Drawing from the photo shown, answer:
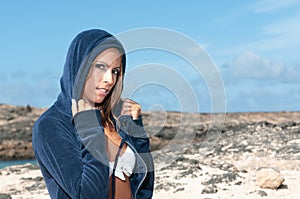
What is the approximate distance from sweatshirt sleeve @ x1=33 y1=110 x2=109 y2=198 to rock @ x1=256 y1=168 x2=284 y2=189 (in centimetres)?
613

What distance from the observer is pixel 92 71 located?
216 centimetres

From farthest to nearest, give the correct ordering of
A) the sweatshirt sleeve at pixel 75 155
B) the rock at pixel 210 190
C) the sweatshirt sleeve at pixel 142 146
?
Result: the rock at pixel 210 190 < the sweatshirt sleeve at pixel 142 146 < the sweatshirt sleeve at pixel 75 155

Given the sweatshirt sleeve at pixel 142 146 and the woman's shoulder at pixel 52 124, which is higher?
the woman's shoulder at pixel 52 124

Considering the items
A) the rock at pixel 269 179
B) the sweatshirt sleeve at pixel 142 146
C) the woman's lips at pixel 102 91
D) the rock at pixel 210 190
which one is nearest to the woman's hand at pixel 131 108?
the sweatshirt sleeve at pixel 142 146

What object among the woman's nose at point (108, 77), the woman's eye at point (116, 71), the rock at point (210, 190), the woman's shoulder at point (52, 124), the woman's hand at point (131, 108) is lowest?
the rock at point (210, 190)

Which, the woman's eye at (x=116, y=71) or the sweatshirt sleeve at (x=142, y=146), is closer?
the woman's eye at (x=116, y=71)

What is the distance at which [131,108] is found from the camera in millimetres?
2490

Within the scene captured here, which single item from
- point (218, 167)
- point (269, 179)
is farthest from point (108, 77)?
point (218, 167)

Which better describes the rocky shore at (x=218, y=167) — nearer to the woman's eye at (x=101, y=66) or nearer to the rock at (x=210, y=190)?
the rock at (x=210, y=190)

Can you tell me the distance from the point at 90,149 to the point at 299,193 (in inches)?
241

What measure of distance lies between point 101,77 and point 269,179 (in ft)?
20.3

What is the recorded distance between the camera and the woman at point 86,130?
6.87ft

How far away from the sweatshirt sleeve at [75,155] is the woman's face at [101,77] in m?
0.07

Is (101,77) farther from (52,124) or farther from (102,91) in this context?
(52,124)
